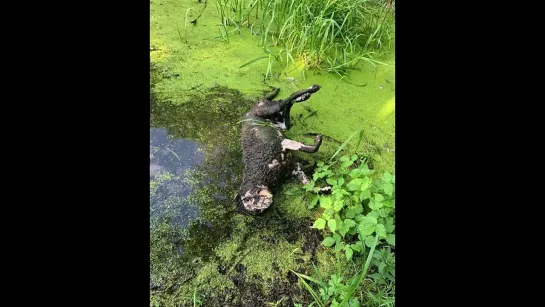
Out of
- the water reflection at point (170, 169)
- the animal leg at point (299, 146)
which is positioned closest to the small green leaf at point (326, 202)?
the animal leg at point (299, 146)

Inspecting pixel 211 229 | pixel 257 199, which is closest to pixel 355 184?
pixel 257 199

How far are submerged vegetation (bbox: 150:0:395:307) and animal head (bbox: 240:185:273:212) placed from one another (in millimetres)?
47

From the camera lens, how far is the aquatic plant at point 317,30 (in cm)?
276

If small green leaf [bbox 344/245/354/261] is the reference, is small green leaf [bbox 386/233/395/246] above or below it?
above

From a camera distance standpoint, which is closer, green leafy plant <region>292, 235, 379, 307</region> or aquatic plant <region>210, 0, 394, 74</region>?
green leafy plant <region>292, 235, 379, 307</region>

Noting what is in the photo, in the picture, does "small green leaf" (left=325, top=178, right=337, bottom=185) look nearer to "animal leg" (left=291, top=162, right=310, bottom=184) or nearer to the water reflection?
"animal leg" (left=291, top=162, right=310, bottom=184)

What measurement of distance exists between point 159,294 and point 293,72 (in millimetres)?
1640

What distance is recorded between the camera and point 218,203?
186 cm

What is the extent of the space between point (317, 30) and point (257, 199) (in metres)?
1.38

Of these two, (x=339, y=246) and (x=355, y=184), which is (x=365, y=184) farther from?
(x=339, y=246)

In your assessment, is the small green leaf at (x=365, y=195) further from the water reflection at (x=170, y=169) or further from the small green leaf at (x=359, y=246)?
the water reflection at (x=170, y=169)

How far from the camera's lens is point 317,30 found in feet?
9.00

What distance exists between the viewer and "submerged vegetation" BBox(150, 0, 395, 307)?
5.16 ft

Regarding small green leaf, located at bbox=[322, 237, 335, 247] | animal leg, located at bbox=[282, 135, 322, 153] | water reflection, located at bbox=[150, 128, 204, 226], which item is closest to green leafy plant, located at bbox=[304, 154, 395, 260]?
small green leaf, located at bbox=[322, 237, 335, 247]
